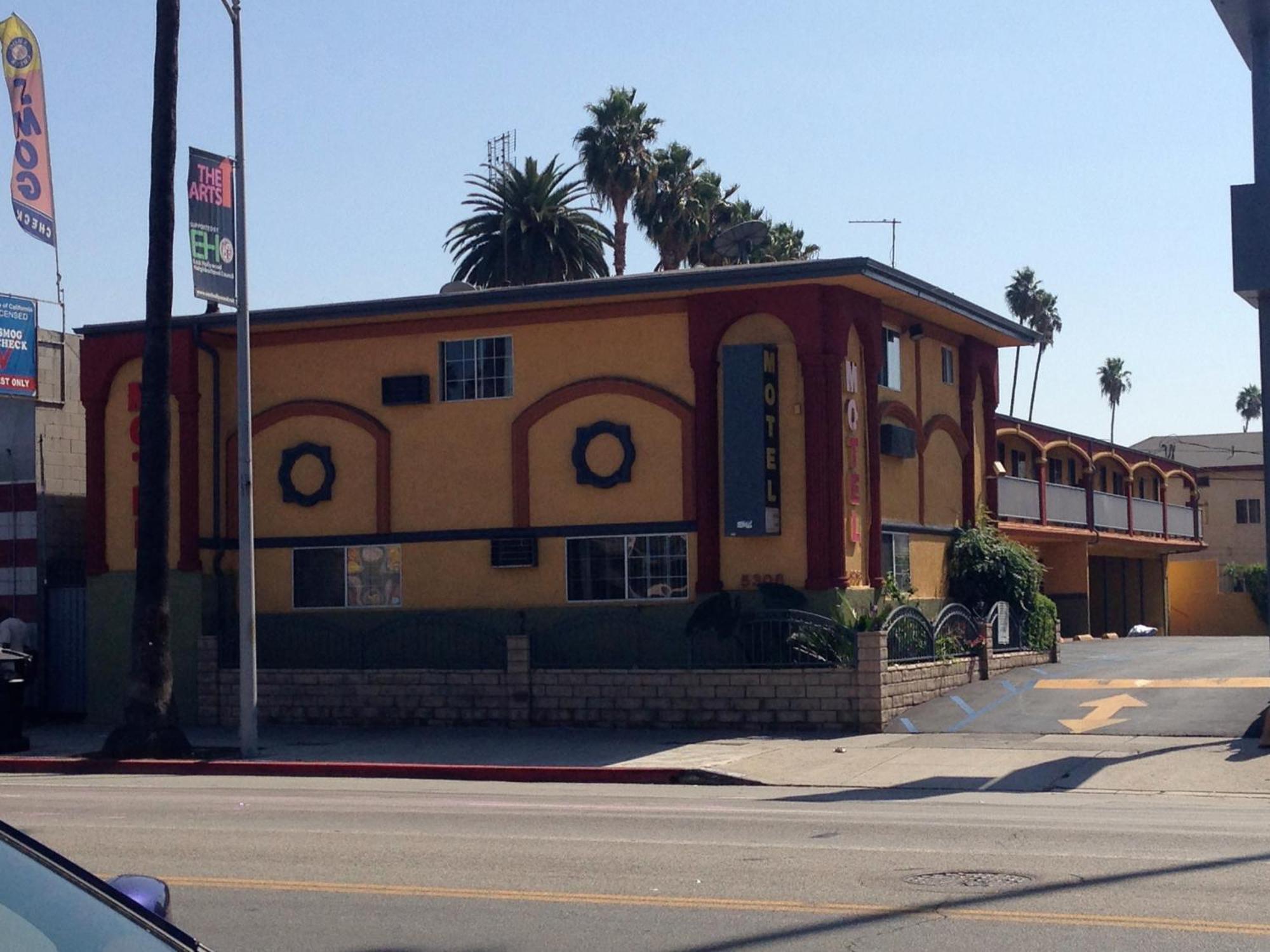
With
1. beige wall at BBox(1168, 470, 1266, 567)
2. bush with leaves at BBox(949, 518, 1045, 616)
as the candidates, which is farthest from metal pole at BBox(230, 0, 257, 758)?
beige wall at BBox(1168, 470, 1266, 567)

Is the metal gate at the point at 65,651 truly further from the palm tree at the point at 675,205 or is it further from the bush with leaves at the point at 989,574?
the palm tree at the point at 675,205

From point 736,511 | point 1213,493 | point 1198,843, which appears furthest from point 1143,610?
point 1198,843

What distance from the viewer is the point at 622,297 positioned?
974 inches

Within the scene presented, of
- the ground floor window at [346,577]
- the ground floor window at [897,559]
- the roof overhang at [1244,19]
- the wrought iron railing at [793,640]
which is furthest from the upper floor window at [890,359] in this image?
the ground floor window at [346,577]

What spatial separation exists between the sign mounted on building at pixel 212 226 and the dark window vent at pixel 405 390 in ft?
17.3

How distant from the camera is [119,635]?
86.9 feet

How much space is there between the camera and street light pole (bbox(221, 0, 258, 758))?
21.0 meters

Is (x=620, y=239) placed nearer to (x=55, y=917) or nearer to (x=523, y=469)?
(x=523, y=469)

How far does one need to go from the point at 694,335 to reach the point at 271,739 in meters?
8.53

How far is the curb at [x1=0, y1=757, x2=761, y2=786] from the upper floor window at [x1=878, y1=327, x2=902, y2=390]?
31.9 ft

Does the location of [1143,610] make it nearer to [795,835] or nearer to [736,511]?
[736,511]

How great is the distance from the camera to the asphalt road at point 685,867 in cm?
872

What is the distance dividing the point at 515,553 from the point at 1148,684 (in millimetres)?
9774

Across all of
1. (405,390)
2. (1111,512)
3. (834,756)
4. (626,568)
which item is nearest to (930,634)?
(626,568)
